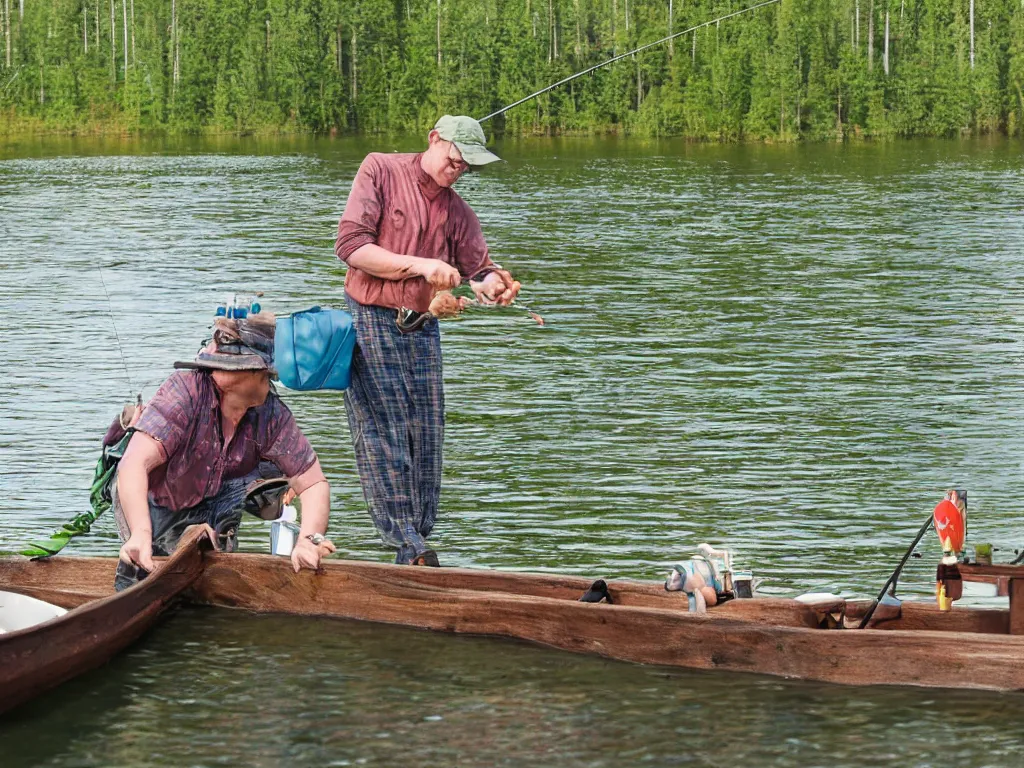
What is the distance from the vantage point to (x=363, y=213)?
27.3 feet

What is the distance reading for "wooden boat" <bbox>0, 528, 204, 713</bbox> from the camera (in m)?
6.96

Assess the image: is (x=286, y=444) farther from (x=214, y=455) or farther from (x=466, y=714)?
(x=466, y=714)

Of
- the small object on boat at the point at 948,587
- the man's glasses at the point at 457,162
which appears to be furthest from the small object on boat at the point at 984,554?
the man's glasses at the point at 457,162

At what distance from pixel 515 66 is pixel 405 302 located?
7629 centimetres

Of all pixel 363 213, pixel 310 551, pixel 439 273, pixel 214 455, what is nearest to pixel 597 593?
pixel 310 551

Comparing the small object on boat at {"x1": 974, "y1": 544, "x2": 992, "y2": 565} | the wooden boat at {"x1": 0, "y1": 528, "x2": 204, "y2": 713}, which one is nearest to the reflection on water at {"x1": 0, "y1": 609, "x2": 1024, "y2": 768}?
the wooden boat at {"x1": 0, "y1": 528, "x2": 204, "y2": 713}

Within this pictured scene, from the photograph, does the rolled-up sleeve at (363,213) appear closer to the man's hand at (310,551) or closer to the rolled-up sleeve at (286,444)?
the rolled-up sleeve at (286,444)

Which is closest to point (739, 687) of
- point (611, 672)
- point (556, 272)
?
point (611, 672)

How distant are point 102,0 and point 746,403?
87688 mm

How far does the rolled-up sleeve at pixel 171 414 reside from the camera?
7.56 m

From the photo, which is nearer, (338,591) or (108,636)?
(108,636)

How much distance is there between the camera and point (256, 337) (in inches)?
304

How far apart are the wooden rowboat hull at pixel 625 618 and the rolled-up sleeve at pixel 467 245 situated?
1470 millimetres

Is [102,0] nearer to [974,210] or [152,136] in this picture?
[152,136]
